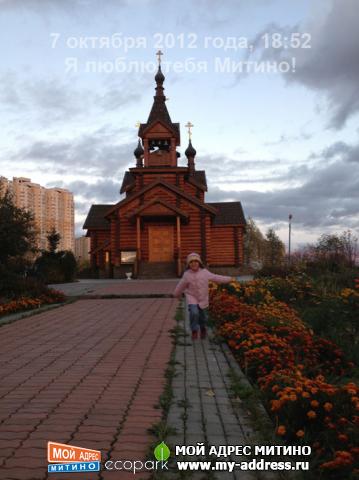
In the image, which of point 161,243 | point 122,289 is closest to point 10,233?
point 122,289

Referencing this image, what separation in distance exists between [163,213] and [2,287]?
1429cm

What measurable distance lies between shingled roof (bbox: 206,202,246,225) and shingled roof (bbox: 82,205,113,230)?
27.4 feet

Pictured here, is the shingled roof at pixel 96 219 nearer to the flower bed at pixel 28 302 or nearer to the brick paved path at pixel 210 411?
the flower bed at pixel 28 302

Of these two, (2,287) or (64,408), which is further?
(2,287)

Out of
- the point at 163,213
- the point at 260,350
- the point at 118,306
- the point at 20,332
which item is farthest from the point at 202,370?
the point at 163,213

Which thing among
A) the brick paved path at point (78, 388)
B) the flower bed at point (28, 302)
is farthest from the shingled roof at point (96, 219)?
the brick paved path at point (78, 388)

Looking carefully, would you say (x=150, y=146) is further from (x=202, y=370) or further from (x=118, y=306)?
(x=202, y=370)

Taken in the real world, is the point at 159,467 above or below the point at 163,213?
below

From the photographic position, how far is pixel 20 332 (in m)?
8.43

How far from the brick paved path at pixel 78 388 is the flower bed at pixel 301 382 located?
3.48ft

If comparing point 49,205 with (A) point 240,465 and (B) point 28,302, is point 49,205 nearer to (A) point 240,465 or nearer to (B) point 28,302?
(B) point 28,302

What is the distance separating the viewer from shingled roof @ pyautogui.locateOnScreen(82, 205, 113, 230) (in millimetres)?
33969

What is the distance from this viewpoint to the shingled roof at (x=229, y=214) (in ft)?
104

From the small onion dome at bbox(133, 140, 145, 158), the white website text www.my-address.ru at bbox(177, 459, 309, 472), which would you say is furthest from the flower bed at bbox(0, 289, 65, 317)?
the small onion dome at bbox(133, 140, 145, 158)
